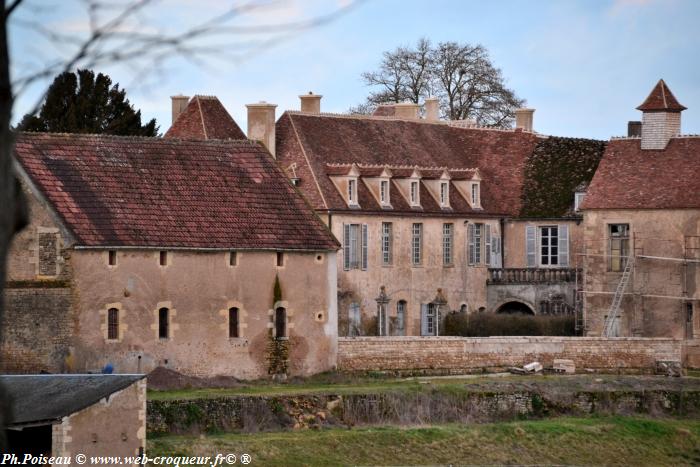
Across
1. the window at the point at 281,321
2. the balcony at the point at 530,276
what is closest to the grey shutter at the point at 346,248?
the balcony at the point at 530,276

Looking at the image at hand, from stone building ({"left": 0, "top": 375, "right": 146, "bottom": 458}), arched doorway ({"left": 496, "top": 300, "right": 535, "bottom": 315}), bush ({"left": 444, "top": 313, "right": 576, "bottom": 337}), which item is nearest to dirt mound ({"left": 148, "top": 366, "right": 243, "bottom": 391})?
stone building ({"left": 0, "top": 375, "right": 146, "bottom": 458})

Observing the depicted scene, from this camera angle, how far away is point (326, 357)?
38219 mm

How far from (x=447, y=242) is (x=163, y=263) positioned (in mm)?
16529

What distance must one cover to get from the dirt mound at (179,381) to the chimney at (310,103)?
60.7 feet

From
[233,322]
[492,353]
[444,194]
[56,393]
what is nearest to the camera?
[56,393]

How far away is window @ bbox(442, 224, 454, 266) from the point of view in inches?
1994

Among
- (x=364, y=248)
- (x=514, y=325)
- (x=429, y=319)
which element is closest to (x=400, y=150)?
(x=364, y=248)

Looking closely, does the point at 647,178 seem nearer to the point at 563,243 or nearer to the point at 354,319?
the point at 563,243

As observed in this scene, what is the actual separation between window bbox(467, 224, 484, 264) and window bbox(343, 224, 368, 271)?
4.53 m

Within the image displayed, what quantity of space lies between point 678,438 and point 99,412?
1465cm

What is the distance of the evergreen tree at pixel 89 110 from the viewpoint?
50.2m

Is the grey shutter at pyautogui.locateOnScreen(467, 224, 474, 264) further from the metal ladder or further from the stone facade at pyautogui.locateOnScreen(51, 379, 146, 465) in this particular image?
the stone facade at pyautogui.locateOnScreen(51, 379, 146, 465)

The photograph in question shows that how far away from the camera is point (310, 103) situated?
5319 centimetres

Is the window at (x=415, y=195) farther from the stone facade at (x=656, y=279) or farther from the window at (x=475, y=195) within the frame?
the stone facade at (x=656, y=279)
